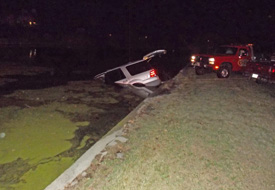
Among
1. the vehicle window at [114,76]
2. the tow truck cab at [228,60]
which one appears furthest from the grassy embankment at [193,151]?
the tow truck cab at [228,60]

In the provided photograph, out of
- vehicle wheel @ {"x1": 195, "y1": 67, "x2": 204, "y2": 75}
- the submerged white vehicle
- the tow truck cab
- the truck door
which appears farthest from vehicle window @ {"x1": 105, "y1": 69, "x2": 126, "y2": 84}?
the truck door

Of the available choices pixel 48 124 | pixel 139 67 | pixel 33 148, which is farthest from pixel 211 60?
pixel 33 148

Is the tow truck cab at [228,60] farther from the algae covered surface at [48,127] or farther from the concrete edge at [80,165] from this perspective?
the concrete edge at [80,165]

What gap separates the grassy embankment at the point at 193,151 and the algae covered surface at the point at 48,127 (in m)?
1.13

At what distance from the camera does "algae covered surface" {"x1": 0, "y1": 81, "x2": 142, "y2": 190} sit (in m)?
5.61

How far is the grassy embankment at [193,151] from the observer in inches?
174

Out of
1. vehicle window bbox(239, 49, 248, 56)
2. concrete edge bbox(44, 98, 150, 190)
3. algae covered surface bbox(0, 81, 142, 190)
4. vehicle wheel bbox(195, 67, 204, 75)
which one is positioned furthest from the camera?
vehicle wheel bbox(195, 67, 204, 75)

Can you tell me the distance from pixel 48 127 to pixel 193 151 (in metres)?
4.26

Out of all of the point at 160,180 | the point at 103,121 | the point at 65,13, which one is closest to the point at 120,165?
the point at 160,180

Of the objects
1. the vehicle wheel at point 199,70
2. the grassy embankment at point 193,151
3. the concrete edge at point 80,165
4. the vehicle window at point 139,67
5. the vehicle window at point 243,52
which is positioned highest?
the vehicle window at point 243,52

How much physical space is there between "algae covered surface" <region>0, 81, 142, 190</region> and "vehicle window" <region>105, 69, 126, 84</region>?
0.76 meters

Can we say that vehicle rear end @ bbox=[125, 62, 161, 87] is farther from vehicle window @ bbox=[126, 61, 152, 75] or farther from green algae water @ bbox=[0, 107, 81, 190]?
green algae water @ bbox=[0, 107, 81, 190]

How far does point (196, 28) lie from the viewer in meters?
56.9

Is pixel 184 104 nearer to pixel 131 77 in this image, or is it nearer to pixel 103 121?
pixel 103 121
